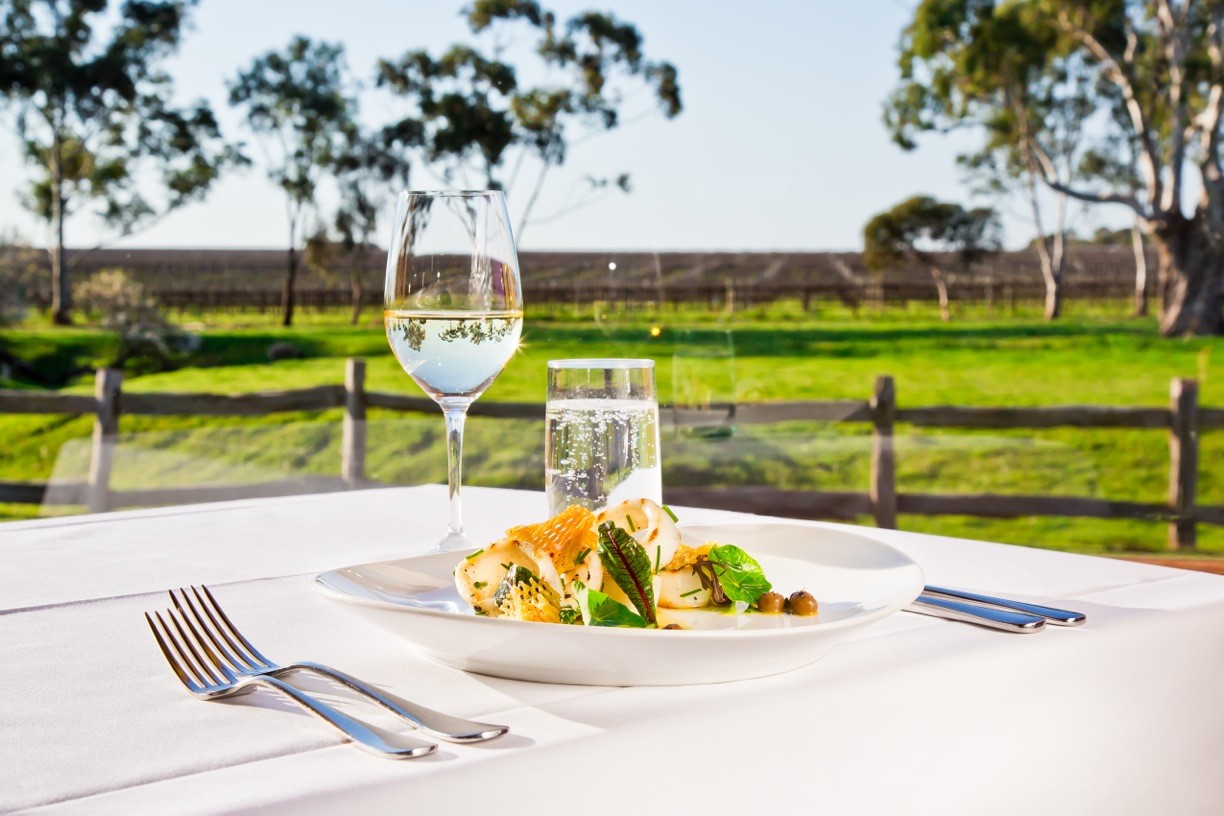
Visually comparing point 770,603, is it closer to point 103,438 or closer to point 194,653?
point 194,653

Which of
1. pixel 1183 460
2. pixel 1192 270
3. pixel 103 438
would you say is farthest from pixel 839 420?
pixel 1192 270

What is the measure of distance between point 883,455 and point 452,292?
486cm

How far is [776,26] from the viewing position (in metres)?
11.1

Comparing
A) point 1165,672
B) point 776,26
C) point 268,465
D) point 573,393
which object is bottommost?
point 268,465

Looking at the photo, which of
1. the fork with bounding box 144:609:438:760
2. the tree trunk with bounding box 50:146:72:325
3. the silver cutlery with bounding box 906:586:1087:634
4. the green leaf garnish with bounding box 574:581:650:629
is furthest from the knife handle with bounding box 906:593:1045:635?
the tree trunk with bounding box 50:146:72:325

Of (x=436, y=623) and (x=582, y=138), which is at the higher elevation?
(x=582, y=138)

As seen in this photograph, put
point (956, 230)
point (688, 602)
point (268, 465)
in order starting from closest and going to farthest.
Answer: point (688, 602), point (268, 465), point (956, 230)

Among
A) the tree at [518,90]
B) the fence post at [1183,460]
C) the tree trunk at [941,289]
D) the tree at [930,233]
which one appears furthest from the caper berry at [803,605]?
the tree trunk at [941,289]

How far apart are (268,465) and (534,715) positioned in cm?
982

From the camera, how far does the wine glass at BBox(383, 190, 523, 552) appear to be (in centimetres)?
73

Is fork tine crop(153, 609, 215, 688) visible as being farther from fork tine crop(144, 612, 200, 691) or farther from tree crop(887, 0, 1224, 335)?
tree crop(887, 0, 1224, 335)

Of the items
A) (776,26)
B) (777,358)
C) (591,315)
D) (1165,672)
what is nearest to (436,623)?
(1165,672)

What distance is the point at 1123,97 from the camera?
10797mm

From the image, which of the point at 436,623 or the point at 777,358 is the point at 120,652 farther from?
the point at 777,358
